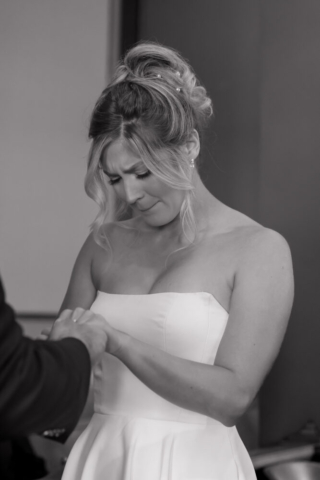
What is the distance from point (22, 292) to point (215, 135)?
3.47ft

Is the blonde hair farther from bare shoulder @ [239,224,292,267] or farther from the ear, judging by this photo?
bare shoulder @ [239,224,292,267]

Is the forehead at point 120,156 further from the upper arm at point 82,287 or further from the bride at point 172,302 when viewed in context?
the upper arm at point 82,287

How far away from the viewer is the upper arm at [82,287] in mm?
1719

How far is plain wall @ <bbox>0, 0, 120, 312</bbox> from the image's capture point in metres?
3.00

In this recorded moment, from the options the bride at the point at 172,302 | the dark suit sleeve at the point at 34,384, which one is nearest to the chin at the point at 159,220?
the bride at the point at 172,302

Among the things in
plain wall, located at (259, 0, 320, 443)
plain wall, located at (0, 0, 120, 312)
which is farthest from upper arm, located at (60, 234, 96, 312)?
plain wall, located at (0, 0, 120, 312)

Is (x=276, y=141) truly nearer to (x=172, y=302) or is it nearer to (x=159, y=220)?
(x=159, y=220)

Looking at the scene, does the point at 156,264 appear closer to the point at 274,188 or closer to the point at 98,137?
the point at 98,137

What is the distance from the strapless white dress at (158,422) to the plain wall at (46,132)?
57.5 inches

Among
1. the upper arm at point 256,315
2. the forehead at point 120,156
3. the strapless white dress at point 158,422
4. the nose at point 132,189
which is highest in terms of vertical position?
the forehead at point 120,156

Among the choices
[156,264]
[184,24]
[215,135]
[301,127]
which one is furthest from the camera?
[184,24]

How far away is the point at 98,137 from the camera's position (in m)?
1.60

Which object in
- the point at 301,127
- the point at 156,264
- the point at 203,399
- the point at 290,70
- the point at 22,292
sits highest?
the point at 290,70

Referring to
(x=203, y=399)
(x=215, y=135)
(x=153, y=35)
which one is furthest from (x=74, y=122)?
(x=203, y=399)
